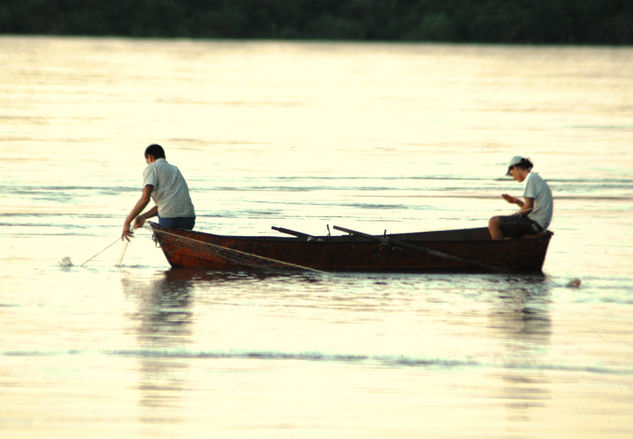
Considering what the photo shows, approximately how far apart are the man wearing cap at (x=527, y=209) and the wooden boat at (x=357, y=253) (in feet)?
0.67

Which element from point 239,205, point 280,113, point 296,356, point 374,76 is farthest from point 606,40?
Result: point 296,356

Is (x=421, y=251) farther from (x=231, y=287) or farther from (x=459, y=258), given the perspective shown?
(x=231, y=287)

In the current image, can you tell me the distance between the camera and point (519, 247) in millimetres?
15078

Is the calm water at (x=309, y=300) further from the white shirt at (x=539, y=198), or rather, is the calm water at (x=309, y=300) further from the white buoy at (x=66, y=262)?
the white shirt at (x=539, y=198)

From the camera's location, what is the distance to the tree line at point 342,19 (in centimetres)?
12250

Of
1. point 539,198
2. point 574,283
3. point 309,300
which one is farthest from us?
point 539,198

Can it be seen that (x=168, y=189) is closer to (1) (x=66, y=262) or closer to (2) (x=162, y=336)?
(1) (x=66, y=262)

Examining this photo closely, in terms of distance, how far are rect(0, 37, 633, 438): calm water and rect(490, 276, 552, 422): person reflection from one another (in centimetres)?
3

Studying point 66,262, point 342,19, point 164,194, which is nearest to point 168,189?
point 164,194

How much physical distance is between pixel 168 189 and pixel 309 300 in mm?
2479

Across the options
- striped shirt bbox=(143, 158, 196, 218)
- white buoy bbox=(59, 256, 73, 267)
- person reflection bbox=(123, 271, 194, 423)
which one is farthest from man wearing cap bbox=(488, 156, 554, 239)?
white buoy bbox=(59, 256, 73, 267)

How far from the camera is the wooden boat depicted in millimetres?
15023

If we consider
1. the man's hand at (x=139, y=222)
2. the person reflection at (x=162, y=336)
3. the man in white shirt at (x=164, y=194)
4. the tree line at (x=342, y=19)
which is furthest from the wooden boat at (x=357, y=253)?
the tree line at (x=342, y=19)

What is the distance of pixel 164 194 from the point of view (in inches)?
597
